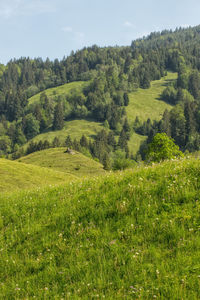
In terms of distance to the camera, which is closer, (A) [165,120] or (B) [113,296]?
(B) [113,296]

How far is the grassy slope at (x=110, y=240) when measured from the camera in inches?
200

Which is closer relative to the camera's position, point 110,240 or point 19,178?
point 110,240

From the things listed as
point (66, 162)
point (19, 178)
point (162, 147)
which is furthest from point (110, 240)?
point (66, 162)

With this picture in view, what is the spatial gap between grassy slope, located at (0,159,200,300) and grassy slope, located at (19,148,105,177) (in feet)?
356

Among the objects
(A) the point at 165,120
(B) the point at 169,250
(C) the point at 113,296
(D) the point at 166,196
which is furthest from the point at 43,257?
(A) the point at 165,120

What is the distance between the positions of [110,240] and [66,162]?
413ft

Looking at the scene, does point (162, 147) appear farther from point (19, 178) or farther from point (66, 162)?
point (66, 162)

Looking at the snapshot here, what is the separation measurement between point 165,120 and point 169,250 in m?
200

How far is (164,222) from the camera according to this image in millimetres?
6586

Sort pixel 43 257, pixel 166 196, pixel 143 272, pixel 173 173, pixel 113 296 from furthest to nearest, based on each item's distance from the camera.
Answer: pixel 173 173 → pixel 166 196 → pixel 43 257 → pixel 143 272 → pixel 113 296

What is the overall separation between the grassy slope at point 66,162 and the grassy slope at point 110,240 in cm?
10860

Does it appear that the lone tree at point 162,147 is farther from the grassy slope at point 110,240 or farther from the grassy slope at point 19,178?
the grassy slope at point 110,240

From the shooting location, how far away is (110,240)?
21.2ft

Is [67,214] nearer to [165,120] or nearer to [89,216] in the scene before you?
[89,216]
